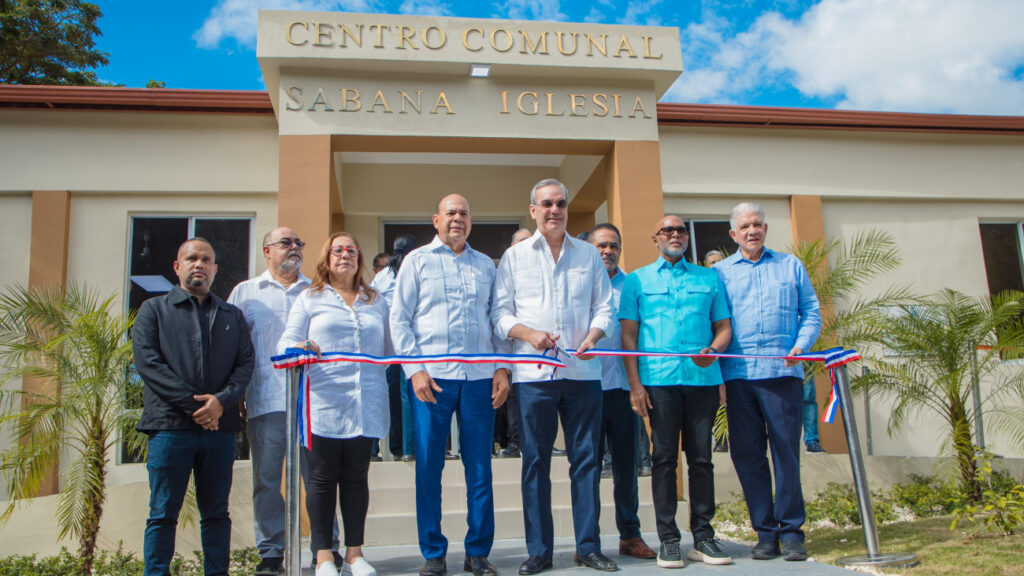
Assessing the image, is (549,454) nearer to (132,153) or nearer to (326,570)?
(326,570)

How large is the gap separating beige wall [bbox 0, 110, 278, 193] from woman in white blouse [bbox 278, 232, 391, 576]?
457cm

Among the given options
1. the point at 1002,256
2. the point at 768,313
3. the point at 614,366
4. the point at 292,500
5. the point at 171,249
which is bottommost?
the point at 292,500

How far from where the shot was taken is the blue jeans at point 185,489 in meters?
3.84

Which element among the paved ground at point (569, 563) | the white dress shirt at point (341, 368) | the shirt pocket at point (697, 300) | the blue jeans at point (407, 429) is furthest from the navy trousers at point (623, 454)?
the blue jeans at point (407, 429)

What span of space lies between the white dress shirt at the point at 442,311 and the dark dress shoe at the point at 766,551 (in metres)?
1.85

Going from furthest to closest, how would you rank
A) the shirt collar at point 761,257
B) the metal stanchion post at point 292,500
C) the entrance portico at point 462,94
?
1. the entrance portico at point 462,94
2. the shirt collar at point 761,257
3. the metal stanchion post at point 292,500

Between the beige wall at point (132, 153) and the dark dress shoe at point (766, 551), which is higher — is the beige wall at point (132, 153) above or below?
above

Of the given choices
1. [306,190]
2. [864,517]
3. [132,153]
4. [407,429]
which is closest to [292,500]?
[864,517]

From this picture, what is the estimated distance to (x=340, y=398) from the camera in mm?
4070

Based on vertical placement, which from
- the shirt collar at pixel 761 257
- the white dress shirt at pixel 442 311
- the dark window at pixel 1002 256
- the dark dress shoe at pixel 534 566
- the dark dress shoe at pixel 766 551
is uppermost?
the dark window at pixel 1002 256

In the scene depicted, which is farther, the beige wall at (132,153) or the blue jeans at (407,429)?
the beige wall at (132,153)

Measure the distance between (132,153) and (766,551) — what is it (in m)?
7.52

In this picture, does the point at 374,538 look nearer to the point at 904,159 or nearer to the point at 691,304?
the point at 691,304

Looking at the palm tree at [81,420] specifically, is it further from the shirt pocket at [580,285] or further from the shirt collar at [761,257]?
the shirt collar at [761,257]
